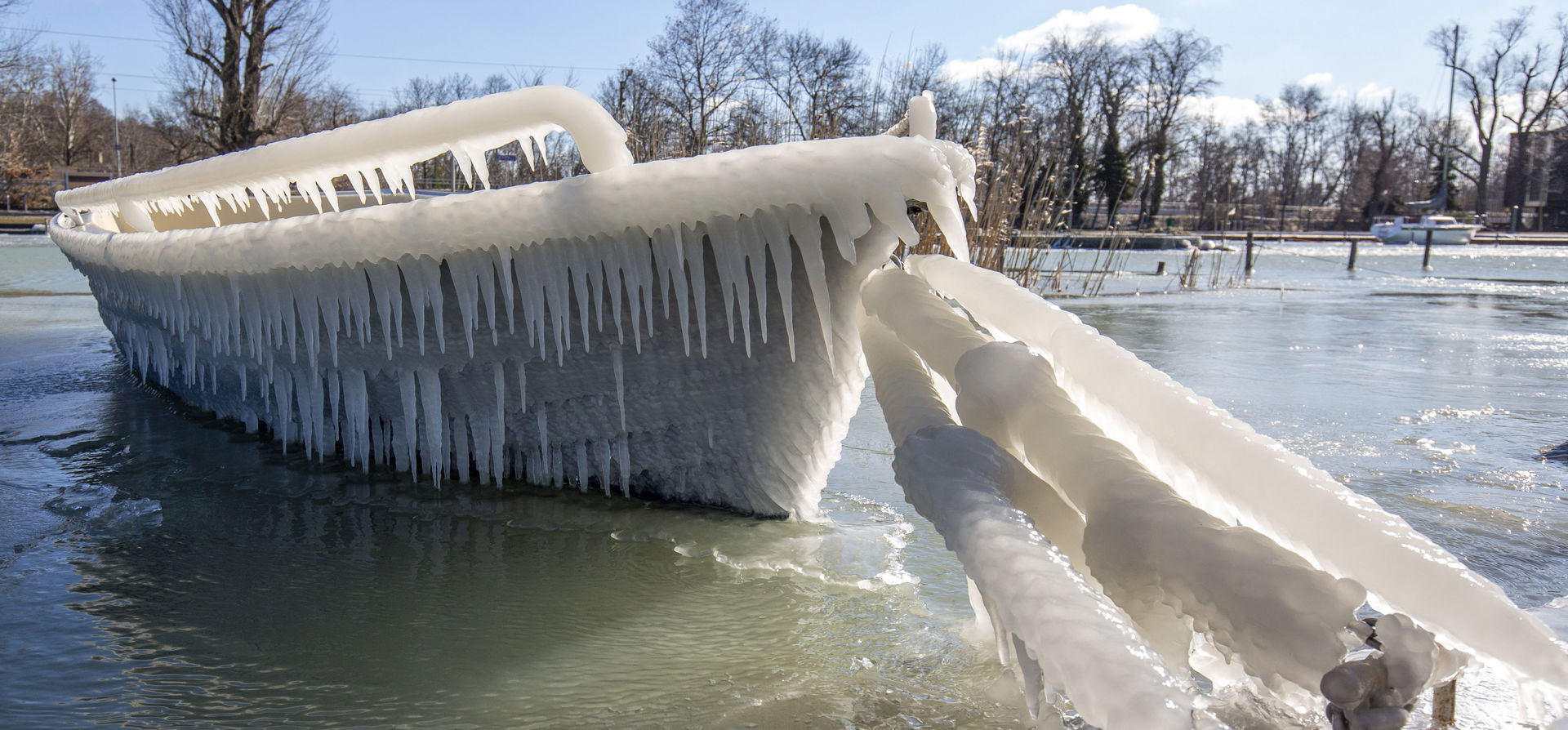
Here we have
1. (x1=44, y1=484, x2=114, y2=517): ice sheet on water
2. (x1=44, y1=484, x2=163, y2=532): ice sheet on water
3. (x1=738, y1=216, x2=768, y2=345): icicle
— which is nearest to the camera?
(x1=738, y1=216, x2=768, y2=345): icicle

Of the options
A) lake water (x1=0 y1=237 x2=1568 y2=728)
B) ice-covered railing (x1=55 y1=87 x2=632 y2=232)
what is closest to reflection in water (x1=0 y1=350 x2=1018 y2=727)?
lake water (x1=0 y1=237 x2=1568 y2=728)

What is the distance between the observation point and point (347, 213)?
2250 mm

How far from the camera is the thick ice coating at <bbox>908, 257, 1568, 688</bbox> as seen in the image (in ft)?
3.20

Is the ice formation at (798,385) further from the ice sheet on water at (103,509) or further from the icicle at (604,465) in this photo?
the ice sheet on water at (103,509)

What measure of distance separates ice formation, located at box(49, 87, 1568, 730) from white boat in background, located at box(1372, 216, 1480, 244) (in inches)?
1459

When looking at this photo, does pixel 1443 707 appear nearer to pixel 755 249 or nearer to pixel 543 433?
pixel 755 249

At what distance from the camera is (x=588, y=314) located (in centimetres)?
229

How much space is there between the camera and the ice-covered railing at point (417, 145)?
2229 millimetres

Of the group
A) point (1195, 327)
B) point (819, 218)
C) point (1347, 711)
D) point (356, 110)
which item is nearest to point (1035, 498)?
point (1347, 711)

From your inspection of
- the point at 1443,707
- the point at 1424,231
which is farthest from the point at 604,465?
the point at 1424,231

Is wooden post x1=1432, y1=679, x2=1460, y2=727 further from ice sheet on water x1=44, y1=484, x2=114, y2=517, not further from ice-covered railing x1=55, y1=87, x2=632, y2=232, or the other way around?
ice sheet on water x1=44, y1=484, x2=114, y2=517

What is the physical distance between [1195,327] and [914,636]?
7.26 meters

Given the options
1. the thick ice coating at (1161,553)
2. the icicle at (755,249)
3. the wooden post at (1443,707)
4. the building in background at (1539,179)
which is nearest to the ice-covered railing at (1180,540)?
the thick ice coating at (1161,553)

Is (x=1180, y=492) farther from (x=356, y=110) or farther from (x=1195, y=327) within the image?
(x=356, y=110)
